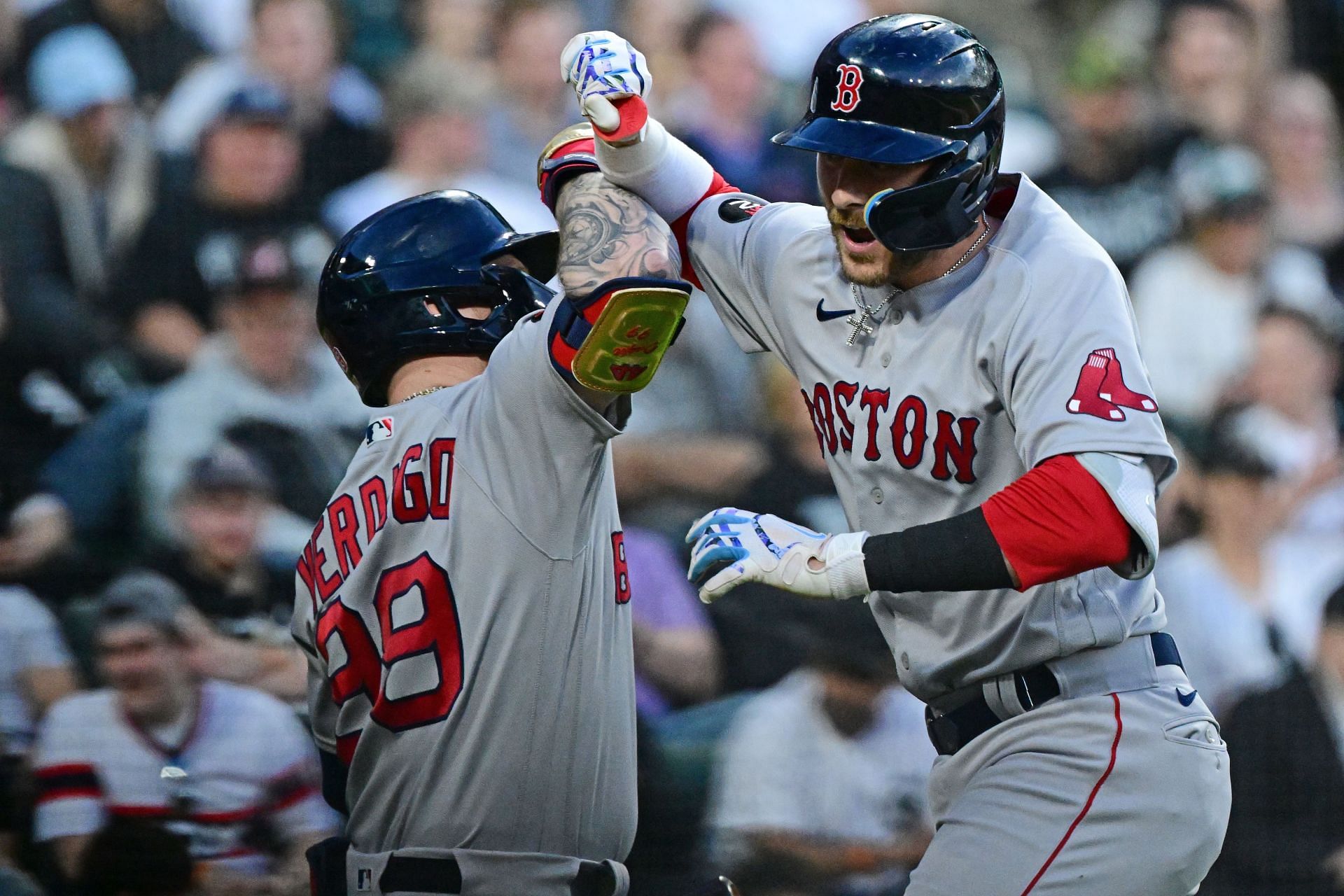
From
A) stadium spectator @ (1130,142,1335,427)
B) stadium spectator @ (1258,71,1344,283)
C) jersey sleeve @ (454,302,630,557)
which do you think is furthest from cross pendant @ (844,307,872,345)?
stadium spectator @ (1258,71,1344,283)

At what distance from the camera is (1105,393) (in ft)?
7.13

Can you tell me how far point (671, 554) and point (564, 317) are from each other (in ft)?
9.16

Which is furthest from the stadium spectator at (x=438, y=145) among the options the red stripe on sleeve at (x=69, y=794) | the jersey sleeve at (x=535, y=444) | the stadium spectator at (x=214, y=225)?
the jersey sleeve at (x=535, y=444)

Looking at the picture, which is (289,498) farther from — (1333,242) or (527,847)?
(1333,242)

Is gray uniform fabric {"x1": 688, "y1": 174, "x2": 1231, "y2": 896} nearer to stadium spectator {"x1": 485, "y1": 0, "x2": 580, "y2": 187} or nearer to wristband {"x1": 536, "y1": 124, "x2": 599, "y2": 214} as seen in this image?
wristband {"x1": 536, "y1": 124, "x2": 599, "y2": 214}

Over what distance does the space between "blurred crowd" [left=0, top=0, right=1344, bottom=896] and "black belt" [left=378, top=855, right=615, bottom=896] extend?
1805mm

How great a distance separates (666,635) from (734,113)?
1.93 m

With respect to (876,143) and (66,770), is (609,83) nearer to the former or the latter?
(876,143)

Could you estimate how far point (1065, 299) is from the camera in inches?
88.9

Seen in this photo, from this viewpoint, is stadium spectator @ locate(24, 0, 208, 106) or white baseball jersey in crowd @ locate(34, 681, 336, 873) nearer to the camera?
white baseball jersey in crowd @ locate(34, 681, 336, 873)

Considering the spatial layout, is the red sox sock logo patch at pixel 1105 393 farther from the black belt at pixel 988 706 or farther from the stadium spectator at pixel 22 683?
the stadium spectator at pixel 22 683

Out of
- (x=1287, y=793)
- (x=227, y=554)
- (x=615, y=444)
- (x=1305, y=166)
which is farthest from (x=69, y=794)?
(x=1305, y=166)

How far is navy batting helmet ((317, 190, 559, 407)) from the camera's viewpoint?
8.22ft

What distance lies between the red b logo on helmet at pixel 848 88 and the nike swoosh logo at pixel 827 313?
32cm
